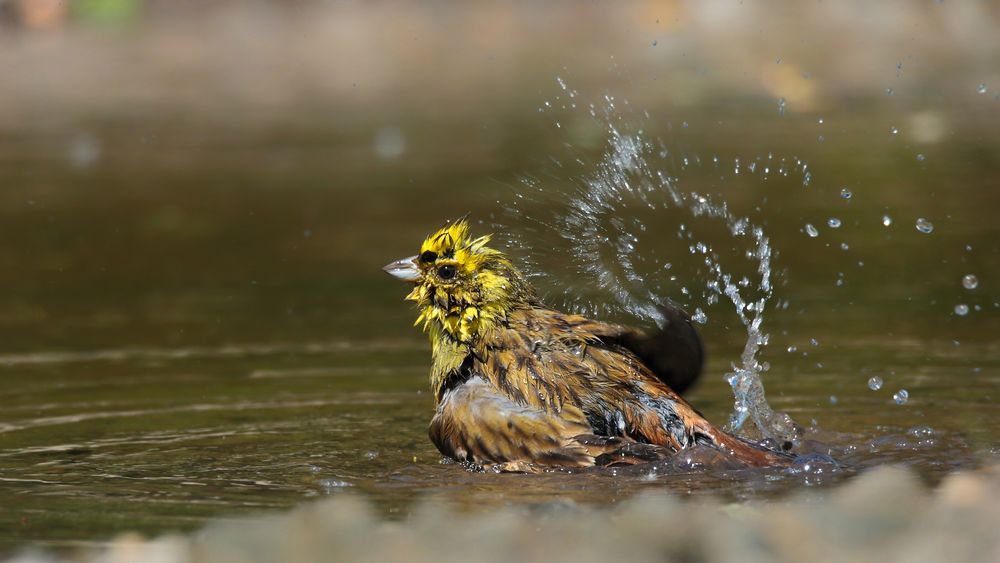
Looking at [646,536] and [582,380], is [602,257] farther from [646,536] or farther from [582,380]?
[646,536]

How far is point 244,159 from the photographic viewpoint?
50.9 feet

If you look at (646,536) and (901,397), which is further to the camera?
(901,397)

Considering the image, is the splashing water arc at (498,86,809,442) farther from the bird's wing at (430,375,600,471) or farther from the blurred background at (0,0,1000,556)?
the bird's wing at (430,375,600,471)

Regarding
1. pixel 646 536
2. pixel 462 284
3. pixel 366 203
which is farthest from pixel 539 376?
pixel 366 203

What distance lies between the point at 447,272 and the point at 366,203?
6.92m

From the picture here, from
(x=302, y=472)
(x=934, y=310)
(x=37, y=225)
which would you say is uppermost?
(x=37, y=225)

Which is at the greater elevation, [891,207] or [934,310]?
[891,207]

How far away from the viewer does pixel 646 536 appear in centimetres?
427

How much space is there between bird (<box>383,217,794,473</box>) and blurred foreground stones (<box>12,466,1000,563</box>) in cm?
122

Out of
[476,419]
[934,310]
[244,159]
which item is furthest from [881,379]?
[244,159]

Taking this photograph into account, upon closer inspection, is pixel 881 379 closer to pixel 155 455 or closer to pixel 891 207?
pixel 155 455

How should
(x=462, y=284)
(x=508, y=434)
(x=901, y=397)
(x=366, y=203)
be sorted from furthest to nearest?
(x=366, y=203) < (x=901, y=397) < (x=462, y=284) < (x=508, y=434)

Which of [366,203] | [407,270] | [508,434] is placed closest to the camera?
[508,434]

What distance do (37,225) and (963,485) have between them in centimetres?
908
